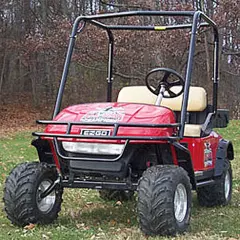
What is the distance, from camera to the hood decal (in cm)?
521

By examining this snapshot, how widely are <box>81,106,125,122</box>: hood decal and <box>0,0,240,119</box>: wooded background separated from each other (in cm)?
1258

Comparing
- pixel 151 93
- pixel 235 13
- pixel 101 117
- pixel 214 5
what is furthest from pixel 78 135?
pixel 214 5

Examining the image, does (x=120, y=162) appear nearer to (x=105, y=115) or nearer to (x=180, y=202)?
(x=105, y=115)

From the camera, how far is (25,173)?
527 cm

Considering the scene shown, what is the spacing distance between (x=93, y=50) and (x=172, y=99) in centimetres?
1458

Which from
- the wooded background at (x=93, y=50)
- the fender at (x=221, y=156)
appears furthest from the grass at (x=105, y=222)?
the wooded background at (x=93, y=50)

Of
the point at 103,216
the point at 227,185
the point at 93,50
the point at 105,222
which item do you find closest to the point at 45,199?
the point at 105,222

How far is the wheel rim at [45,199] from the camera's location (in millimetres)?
5346

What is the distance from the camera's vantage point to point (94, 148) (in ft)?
17.0

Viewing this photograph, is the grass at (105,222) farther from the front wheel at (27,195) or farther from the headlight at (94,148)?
the headlight at (94,148)

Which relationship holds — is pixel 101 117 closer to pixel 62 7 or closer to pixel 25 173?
pixel 25 173

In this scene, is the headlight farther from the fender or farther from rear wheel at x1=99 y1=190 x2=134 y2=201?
rear wheel at x1=99 y1=190 x2=134 y2=201

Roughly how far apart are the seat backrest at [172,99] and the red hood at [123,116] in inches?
40.7

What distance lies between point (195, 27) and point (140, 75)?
16.2 m
